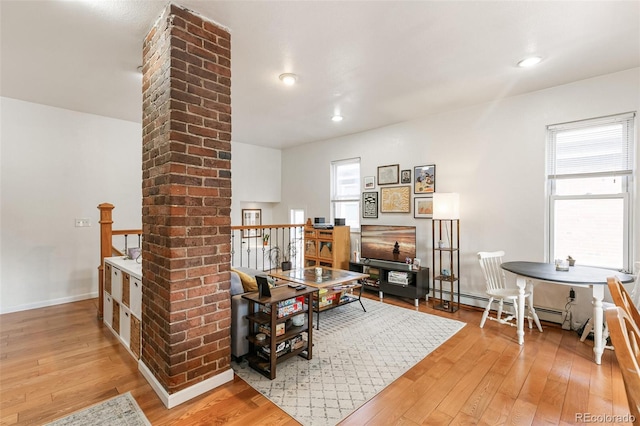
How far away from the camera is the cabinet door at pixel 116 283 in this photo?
9.87ft

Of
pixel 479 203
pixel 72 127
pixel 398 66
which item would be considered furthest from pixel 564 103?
pixel 72 127

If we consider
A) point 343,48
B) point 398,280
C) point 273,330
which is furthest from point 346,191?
point 273,330

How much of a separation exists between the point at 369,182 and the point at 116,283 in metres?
3.92

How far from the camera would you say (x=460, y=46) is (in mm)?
2600

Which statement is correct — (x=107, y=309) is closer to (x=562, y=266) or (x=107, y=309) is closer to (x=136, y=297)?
(x=136, y=297)

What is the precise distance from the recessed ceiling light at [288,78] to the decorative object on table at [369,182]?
2421 mm

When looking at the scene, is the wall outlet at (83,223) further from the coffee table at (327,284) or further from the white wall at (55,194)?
the coffee table at (327,284)

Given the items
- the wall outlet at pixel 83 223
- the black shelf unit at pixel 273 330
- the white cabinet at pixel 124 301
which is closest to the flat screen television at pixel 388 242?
the black shelf unit at pixel 273 330

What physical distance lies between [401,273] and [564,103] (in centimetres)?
283

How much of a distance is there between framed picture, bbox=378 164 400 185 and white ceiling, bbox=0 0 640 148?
3.63ft

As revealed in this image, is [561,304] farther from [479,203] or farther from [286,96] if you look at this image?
[286,96]

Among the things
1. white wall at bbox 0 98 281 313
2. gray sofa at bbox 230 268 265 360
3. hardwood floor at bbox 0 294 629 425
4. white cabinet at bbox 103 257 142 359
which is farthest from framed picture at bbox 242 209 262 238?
gray sofa at bbox 230 268 265 360

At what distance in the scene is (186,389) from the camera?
6.81 feet

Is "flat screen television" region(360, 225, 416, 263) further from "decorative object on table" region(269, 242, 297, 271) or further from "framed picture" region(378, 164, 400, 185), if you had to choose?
"decorative object on table" region(269, 242, 297, 271)
